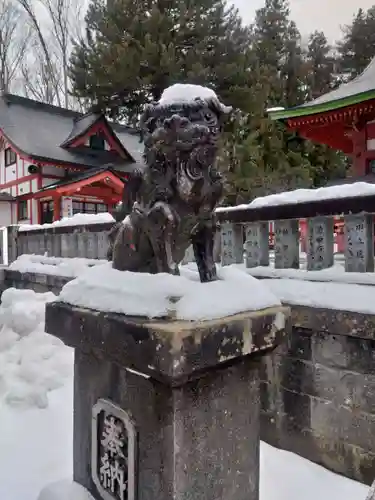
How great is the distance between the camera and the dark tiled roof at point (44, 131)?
595 inches

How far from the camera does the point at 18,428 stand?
9.52ft

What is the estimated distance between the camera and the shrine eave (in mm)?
6555

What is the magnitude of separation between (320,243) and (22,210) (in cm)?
1589

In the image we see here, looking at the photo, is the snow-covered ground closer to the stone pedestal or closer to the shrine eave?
the stone pedestal

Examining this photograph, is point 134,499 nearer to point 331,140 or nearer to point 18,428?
point 18,428

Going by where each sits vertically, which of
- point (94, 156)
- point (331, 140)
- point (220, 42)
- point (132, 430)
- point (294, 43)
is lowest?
point (132, 430)

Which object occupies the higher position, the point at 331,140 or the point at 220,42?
the point at 220,42

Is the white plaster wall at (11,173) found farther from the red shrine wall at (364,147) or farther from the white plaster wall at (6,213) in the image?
the red shrine wall at (364,147)

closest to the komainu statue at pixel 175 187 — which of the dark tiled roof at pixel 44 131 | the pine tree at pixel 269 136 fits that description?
the pine tree at pixel 269 136

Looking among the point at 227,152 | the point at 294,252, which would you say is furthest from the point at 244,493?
the point at 227,152

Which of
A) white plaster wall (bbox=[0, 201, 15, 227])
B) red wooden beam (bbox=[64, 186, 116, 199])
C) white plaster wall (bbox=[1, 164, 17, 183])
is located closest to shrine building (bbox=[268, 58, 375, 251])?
red wooden beam (bbox=[64, 186, 116, 199])

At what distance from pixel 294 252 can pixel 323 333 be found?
701 millimetres

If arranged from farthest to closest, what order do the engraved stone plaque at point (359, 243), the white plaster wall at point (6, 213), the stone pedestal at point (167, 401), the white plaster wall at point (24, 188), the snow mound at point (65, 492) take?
the white plaster wall at point (6, 213)
the white plaster wall at point (24, 188)
the engraved stone plaque at point (359, 243)
the snow mound at point (65, 492)
the stone pedestal at point (167, 401)

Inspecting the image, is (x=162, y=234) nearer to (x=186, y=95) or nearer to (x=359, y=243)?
(x=186, y=95)
